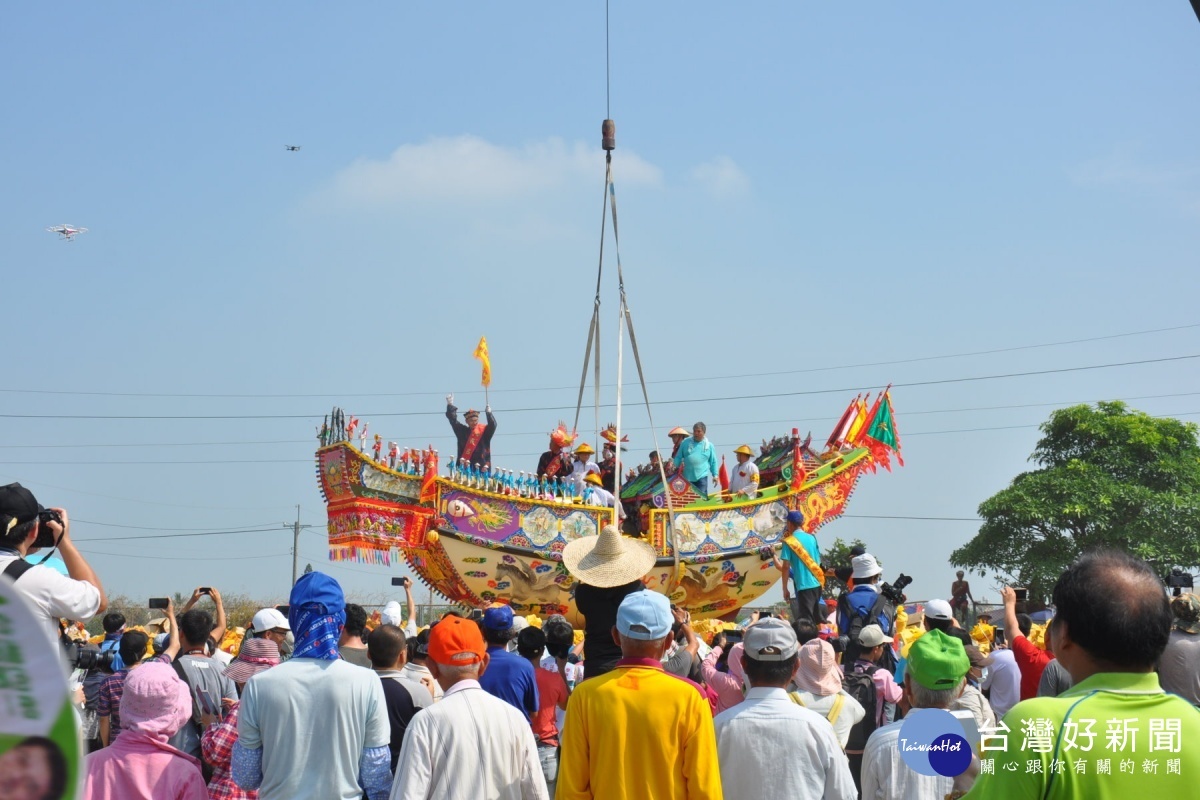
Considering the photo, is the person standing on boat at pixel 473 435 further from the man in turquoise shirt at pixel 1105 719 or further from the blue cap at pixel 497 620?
the man in turquoise shirt at pixel 1105 719

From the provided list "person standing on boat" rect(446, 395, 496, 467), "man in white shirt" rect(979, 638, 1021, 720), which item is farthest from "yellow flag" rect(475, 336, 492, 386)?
"man in white shirt" rect(979, 638, 1021, 720)

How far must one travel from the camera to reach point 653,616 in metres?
4.23

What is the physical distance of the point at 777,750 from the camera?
4.31m

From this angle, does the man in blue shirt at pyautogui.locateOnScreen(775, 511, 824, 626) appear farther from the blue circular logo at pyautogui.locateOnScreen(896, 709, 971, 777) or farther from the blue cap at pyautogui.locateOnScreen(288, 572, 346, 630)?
the blue circular logo at pyautogui.locateOnScreen(896, 709, 971, 777)

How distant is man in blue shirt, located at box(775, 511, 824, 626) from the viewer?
48.8ft

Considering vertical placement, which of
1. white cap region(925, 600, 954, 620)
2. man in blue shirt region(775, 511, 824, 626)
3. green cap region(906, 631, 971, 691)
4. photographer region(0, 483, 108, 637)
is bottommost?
man in blue shirt region(775, 511, 824, 626)

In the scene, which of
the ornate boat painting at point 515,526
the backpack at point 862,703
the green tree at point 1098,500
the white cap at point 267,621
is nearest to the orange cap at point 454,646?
the white cap at point 267,621

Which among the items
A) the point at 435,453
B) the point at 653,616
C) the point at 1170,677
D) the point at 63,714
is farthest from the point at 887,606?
the point at 435,453

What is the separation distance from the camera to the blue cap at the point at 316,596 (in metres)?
4.67

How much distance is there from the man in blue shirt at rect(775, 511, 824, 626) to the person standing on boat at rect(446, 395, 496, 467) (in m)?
5.75

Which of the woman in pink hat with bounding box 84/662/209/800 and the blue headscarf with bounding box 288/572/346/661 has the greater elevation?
the blue headscarf with bounding box 288/572/346/661

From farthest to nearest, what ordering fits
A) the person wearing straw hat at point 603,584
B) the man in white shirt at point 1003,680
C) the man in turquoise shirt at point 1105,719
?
the man in white shirt at point 1003,680
the person wearing straw hat at point 603,584
the man in turquoise shirt at point 1105,719

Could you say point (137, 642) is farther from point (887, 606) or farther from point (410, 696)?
point (887, 606)

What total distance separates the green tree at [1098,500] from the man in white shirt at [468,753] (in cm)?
2971
